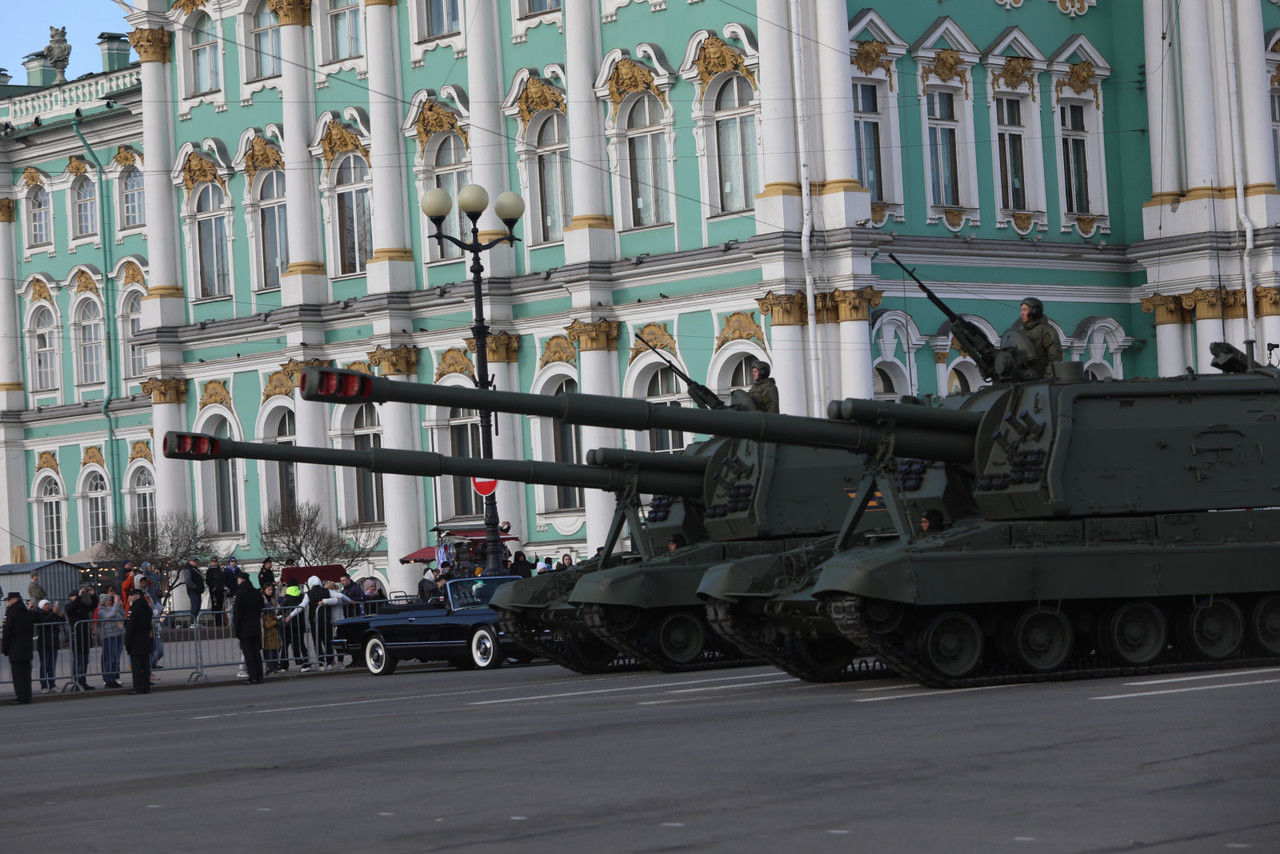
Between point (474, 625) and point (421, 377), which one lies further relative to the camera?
point (421, 377)

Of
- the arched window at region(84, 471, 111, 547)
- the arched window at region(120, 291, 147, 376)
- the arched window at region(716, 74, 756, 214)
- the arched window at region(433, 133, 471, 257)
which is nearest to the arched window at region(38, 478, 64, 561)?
the arched window at region(84, 471, 111, 547)

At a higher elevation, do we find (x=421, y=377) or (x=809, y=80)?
(x=809, y=80)

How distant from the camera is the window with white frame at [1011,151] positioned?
1623 inches

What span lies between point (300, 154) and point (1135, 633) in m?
30.6

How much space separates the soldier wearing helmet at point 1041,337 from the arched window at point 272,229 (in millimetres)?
29577

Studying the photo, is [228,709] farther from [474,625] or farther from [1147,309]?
[1147,309]

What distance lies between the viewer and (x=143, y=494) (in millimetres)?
53406

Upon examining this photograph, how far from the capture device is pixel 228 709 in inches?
910

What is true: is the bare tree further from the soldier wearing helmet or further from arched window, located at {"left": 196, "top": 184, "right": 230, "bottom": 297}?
the soldier wearing helmet

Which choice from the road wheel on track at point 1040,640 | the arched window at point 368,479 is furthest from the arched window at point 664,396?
the road wheel on track at point 1040,640

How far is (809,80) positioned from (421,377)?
444 inches

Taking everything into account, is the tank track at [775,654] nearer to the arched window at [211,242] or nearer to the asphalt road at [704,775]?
the asphalt road at [704,775]

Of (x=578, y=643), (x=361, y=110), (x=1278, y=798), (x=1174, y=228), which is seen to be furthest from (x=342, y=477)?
(x=1278, y=798)

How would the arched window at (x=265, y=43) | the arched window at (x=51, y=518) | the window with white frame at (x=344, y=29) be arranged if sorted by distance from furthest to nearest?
1. the arched window at (x=51, y=518)
2. the arched window at (x=265, y=43)
3. the window with white frame at (x=344, y=29)
